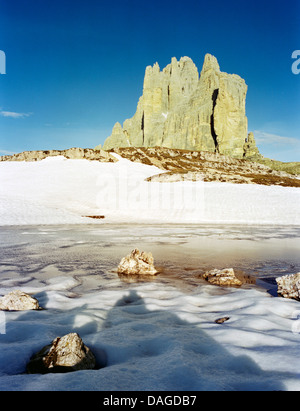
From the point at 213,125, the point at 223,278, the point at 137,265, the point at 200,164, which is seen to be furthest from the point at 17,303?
the point at 213,125

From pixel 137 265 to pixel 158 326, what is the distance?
2629 millimetres

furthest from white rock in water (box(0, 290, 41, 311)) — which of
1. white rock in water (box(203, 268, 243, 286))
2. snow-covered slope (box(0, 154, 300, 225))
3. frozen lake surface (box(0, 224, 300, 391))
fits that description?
snow-covered slope (box(0, 154, 300, 225))

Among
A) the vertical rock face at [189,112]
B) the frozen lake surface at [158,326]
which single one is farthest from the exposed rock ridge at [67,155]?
the vertical rock face at [189,112]

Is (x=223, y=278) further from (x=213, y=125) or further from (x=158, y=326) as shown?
(x=213, y=125)

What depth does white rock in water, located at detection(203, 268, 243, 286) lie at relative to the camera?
5.08 meters

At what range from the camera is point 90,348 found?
2.74 meters

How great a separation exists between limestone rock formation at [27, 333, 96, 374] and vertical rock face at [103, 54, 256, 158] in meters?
119

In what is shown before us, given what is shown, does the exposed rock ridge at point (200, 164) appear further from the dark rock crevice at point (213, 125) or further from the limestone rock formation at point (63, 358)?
the dark rock crevice at point (213, 125)

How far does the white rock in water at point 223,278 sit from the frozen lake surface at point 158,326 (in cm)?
19

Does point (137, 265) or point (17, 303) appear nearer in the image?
point (17, 303)

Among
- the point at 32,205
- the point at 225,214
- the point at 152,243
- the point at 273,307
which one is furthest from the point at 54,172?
the point at 273,307

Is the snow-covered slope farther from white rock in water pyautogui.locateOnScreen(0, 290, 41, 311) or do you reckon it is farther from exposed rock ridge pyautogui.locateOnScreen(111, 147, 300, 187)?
white rock in water pyautogui.locateOnScreen(0, 290, 41, 311)

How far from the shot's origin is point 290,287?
439cm
